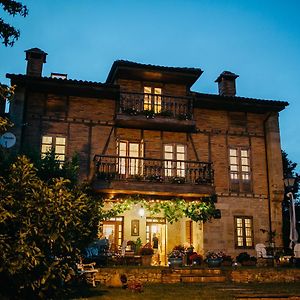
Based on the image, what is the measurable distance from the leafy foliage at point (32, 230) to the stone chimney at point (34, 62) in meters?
12.5

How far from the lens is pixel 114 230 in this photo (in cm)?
1967

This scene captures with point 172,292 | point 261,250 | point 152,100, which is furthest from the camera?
point 152,100

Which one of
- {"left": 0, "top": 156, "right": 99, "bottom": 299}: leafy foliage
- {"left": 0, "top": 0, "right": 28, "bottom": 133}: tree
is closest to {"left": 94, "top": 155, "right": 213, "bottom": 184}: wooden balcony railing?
{"left": 0, "top": 0, "right": 28, "bottom": 133}: tree

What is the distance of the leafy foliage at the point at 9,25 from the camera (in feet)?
30.4

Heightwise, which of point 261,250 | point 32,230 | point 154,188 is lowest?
point 261,250

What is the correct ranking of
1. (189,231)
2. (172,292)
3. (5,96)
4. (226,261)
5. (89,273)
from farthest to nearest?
(189,231)
(226,261)
(89,273)
(172,292)
(5,96)

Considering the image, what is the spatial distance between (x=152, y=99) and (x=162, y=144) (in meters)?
2.21

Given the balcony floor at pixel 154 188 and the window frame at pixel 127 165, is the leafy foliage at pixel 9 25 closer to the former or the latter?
the balcony floor at pixel 154 188

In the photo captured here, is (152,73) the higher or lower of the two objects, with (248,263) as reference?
higher

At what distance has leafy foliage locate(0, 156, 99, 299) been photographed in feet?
23.8

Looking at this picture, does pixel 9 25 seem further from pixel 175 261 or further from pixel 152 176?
pixel 175 261

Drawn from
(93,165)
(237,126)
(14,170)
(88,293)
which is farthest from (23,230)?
(237,126)

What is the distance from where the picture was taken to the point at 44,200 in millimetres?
7645

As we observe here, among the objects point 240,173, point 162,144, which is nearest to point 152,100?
point 162,144
